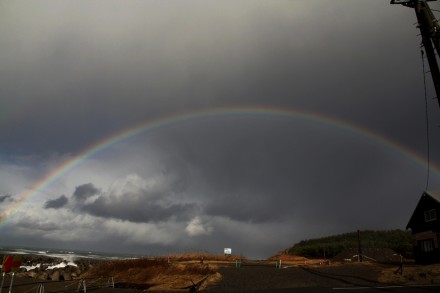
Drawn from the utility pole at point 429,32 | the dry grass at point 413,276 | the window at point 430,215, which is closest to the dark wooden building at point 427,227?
the window at point 430,215

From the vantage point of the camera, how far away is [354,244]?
3681 inches

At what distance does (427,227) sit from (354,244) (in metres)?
47.1

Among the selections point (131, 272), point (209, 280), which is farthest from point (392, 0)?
point (131, 272)

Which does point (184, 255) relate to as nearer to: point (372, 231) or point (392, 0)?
point (392, 0)

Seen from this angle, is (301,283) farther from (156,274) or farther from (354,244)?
(354,244)

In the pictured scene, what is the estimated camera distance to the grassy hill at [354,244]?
84119mm

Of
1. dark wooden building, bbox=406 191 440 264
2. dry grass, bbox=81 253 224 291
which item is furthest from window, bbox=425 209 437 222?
dry grass, bbox=81 253 224 291

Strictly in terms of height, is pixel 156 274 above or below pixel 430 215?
below

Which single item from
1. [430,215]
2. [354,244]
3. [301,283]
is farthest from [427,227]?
[354,244]

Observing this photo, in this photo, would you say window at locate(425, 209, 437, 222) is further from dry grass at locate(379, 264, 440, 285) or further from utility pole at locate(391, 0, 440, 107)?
utility pole at locate(391, 0, 440, 107)

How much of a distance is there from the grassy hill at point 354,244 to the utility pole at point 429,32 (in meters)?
55.9

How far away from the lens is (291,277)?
33.7 metres

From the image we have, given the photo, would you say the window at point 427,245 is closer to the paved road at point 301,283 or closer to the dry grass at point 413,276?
the dry grass at point 413,276

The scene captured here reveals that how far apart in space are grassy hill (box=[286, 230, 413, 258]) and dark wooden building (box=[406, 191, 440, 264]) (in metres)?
22.9
